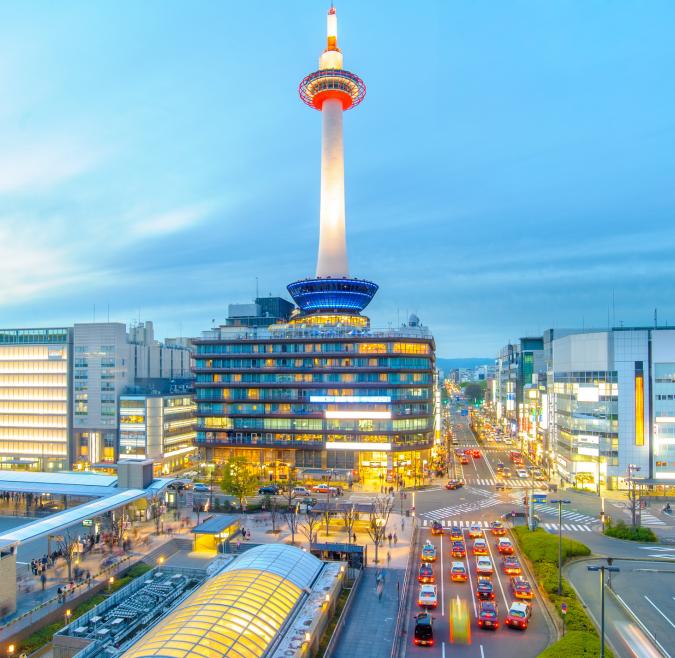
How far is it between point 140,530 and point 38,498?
20007 mm

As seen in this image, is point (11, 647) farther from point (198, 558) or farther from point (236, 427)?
point (236, 427)

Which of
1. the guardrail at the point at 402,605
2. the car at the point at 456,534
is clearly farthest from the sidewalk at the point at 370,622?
the car at the point at 456,534

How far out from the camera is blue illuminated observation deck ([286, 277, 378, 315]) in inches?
4638

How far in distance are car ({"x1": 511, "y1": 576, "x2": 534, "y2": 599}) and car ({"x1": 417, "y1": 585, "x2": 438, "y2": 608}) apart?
5.68m

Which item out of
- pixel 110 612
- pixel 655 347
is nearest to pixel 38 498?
pixel 110 612

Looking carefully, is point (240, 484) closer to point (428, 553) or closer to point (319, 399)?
point (428, 553)

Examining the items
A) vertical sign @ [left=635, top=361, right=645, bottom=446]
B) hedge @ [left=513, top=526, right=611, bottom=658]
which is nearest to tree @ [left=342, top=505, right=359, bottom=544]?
hedge @ [left=513, top=526, right=611, bottom=658]

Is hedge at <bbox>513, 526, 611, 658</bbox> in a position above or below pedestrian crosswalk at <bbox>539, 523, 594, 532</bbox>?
above

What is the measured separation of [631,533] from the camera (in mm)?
57844

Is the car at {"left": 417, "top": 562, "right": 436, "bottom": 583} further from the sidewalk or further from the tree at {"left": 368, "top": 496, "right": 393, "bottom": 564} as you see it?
the tree at {"left": 368, "top": 496, "right": 393, "bottom": 564}

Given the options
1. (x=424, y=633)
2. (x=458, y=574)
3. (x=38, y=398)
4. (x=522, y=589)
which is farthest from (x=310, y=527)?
(x=38, y=398)

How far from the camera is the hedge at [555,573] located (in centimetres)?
3349

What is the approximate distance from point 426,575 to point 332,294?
7822 cm

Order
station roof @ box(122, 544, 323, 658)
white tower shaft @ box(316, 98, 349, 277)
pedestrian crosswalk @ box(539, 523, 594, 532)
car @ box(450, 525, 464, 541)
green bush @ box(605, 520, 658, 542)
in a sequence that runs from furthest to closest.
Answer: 1. white tower shaft @ box(316, 98, 349, 277)
2. pedestrian crosswalk @ box(539, 523, 594, 532)
3. green bush @ box(605, 520, 658, 542)
4. car @ box(450, 525, 464, 541)
5. station roof @ box(122, 544, 323, 658)
